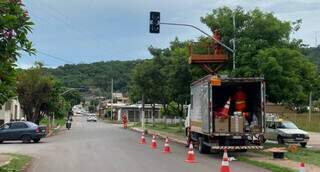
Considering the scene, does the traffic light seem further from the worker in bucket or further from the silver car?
the silver car

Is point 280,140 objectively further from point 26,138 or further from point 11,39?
point 11,39

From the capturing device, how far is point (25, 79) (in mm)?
52531

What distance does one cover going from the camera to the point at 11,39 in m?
11.3

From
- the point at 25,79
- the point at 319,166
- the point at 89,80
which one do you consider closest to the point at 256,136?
the point at 319,166

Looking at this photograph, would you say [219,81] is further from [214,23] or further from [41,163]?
[214,23]

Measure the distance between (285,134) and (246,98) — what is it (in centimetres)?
895

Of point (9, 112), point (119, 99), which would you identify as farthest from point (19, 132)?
point (119, 99)

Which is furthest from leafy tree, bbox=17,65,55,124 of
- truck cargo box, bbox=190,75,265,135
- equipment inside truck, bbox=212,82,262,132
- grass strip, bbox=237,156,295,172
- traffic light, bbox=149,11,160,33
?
grass strip, bbox=237,156,295,172

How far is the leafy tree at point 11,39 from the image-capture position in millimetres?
10883

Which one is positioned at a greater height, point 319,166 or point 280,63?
point 280,63

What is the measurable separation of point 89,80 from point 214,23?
9989 cm

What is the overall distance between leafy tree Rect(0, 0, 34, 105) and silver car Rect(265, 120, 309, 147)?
86.3ft

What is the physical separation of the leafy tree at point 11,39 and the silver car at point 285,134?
26.3 metres

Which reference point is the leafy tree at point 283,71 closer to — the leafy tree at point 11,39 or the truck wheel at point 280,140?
the truck wheel at point 280,140
